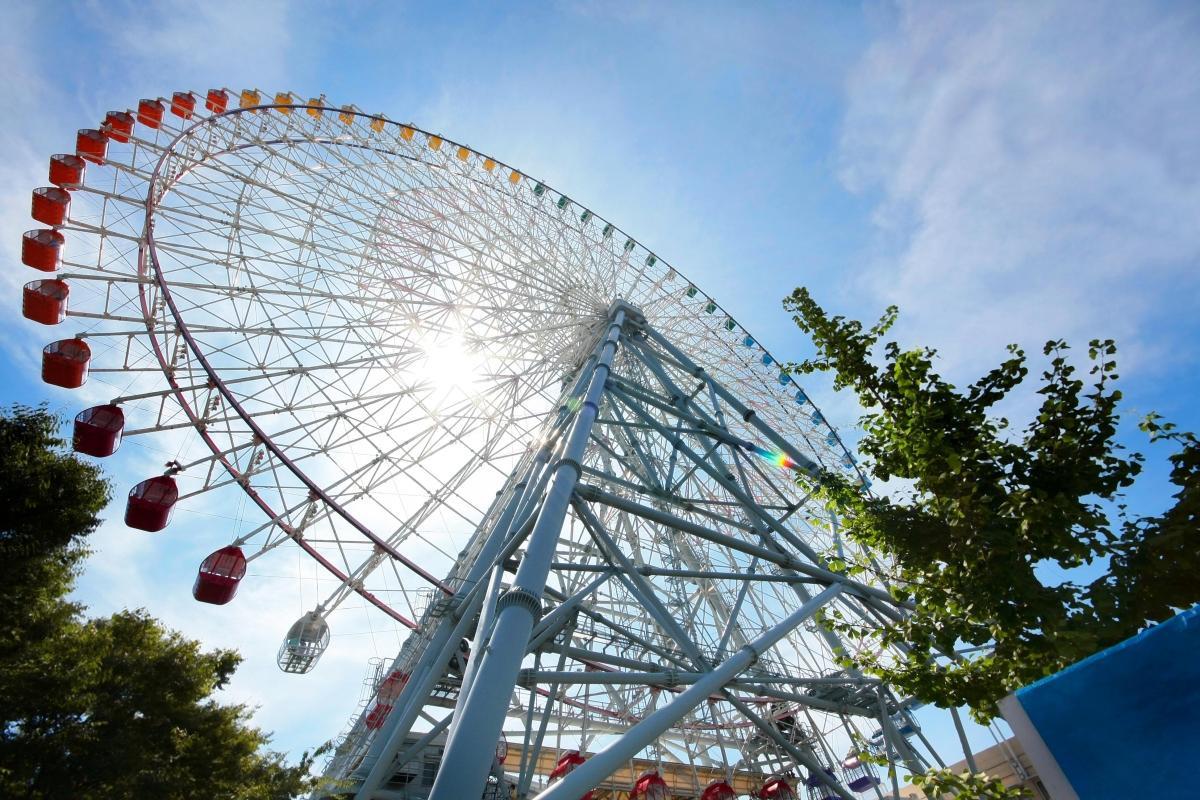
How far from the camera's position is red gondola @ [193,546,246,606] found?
41.0ft

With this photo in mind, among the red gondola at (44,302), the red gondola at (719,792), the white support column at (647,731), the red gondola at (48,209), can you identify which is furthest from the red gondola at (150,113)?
the red gondola at (719,792)

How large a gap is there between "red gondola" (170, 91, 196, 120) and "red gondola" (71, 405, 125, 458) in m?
8.74

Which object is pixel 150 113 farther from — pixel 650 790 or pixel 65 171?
pixel 650 790

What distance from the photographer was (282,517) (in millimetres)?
13227

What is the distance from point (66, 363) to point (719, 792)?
1861cm

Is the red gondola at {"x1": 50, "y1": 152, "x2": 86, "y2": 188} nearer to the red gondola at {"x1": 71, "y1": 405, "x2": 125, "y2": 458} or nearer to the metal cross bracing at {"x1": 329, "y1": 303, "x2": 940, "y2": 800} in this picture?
the red gondola at {"x1": 71, "y1": 405, "x2": 125, "y2": 458}

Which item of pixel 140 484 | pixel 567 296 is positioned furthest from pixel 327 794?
pixel 567 296

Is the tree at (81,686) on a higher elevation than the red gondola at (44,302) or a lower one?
lower

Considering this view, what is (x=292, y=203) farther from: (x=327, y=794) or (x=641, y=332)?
(x=327, y=794)

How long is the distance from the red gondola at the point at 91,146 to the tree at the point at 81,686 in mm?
8321

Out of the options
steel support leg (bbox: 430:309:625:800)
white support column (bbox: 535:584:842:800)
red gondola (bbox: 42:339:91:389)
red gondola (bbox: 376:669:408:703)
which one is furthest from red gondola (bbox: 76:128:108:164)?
white support column (bbox: 535:584:842:800)

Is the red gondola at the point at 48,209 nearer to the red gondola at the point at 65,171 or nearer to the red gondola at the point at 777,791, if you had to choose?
the red gondola at the point at 65,171

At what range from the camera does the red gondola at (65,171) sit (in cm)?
1428

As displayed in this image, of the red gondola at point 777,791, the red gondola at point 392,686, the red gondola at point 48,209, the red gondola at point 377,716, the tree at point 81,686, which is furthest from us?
the red gondola at point 777,791
